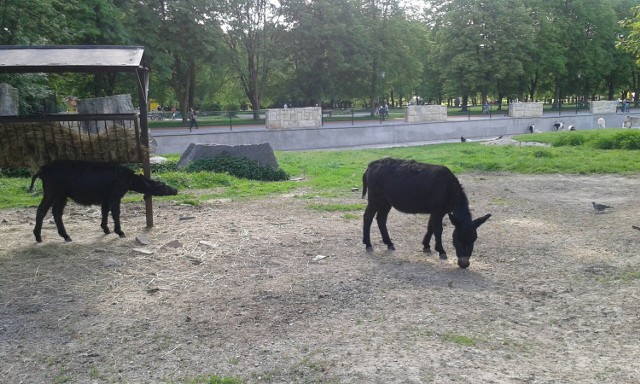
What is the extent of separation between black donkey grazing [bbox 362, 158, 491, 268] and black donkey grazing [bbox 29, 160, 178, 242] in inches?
178

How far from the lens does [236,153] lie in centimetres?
1858

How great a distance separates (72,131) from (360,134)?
25171 mm

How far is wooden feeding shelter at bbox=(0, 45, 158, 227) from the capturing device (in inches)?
378

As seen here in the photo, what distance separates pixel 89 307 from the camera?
677 centimetres

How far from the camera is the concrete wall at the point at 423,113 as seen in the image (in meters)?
39.0

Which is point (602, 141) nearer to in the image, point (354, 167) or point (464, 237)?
point (354, 167)

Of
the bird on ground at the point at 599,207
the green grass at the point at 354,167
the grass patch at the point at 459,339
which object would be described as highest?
the green grass at the point at 354,167

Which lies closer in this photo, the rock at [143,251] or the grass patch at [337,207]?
the rock at [143,251]

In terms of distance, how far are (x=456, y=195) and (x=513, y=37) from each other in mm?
49535

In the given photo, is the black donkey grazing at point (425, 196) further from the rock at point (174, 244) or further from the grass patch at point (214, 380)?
the grass patch at point (214, 380)

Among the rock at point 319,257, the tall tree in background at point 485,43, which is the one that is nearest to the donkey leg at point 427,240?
the rock at point 319,257

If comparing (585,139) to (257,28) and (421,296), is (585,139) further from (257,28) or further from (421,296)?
(257,28)

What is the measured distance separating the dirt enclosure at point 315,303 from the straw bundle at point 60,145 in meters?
1.42

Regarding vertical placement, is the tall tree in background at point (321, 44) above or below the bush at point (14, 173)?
above
